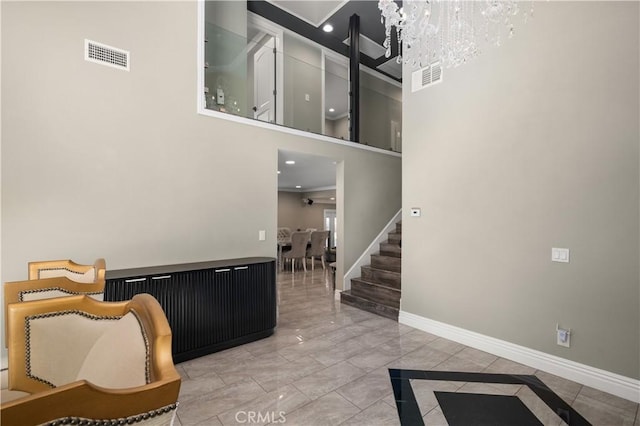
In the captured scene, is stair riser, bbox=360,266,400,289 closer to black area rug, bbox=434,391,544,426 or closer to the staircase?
the staircase

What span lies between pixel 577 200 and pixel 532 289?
3.02ft

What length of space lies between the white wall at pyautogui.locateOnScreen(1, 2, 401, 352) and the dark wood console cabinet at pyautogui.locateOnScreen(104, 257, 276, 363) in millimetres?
458

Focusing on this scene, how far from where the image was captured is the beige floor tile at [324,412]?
79.2 inches

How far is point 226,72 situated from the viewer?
13.1 feet

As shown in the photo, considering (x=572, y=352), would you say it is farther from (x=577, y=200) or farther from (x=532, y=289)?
(x=577, y=200)

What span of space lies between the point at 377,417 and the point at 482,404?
33.7 inches

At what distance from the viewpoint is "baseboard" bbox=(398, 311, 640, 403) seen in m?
2.33

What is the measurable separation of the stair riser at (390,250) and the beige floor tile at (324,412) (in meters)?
2.99

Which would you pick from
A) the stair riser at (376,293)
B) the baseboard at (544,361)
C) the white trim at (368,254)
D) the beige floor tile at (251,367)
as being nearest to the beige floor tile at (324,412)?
the beige floor tile at (251,367)

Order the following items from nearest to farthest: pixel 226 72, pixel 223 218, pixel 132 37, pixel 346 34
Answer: pixel 132 37 → pixel 223 218 → pixel 226 72 → pixel 346 34

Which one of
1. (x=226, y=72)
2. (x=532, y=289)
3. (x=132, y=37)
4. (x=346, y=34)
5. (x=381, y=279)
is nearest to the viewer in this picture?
(x=532, y=289)

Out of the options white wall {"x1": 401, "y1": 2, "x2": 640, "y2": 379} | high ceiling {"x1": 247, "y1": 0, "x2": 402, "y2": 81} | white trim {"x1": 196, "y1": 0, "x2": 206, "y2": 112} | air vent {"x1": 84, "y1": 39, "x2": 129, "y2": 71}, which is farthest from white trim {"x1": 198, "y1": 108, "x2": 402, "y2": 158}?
high ceiling {"x1": 247, "y1": 0, "x2": 402, "y2": 81}

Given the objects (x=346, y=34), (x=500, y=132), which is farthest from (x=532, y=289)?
(x=346, y=34)

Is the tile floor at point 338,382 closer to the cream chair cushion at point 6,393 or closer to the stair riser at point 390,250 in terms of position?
the cream chair cushion at point 6,393
